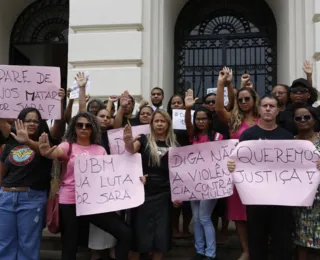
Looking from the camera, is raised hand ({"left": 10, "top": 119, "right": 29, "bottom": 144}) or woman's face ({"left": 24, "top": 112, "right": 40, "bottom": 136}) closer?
raised hand ({"left": 10, "top": 119, "right": 29, "bottom": 144})

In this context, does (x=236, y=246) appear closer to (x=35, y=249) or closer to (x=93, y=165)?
(x=93, y=165)

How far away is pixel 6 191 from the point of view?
11.4 feet

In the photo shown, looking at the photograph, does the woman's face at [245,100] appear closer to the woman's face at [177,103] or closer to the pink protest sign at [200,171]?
the pink protest sign at [200,171]

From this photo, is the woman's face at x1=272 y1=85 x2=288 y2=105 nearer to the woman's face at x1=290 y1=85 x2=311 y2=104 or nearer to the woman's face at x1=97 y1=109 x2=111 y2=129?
the woman's face at x1=290 y1=85 x2=311 y2=104

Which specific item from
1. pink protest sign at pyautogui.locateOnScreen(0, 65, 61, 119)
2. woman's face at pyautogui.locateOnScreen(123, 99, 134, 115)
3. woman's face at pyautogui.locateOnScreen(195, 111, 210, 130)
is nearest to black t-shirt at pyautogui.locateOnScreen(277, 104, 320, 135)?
woman's face at pyautogui.locateOnScreen(195, 111, 210, 130)

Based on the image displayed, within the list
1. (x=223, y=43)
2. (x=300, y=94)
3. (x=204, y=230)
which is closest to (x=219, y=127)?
(x=300, y=94)

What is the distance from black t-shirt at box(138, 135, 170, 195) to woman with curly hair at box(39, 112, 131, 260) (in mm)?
380

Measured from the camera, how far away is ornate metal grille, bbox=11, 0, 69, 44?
7914 millimetres

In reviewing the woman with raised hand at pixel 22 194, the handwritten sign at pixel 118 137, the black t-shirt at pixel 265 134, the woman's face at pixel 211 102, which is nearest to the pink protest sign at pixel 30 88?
the handwritten sign at pixel 118 137

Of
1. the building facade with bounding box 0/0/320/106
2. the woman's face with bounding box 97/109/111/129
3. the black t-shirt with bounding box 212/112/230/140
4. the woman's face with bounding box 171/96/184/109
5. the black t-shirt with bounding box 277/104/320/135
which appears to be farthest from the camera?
the building facade with bounding box 0/0/320/106

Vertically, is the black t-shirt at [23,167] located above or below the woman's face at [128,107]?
below

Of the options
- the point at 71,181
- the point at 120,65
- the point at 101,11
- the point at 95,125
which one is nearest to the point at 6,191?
the point at 71,181

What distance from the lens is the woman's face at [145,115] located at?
441 cm

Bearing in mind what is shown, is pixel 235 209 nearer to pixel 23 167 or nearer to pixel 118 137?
pixel 118 137
